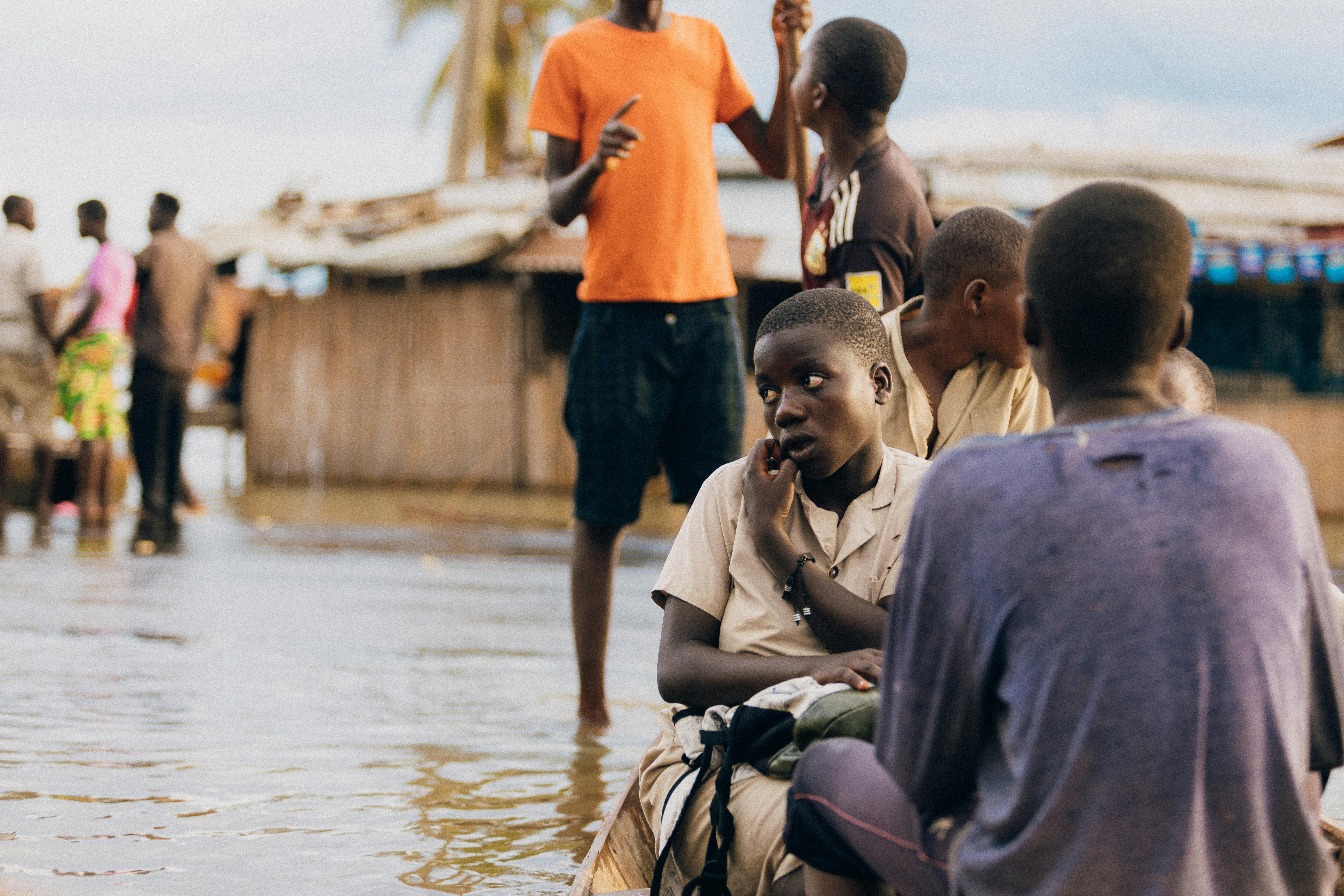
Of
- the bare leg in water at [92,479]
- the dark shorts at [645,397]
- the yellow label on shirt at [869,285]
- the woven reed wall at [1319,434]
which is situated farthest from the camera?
the woven reed wall at [1319,434]

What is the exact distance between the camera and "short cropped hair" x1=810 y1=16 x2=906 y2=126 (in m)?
3.36

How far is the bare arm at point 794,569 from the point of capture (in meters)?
2.12

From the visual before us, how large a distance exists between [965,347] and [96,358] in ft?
23.0

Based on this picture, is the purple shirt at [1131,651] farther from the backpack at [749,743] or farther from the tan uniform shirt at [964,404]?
the tan uniform shirt at [964,404]

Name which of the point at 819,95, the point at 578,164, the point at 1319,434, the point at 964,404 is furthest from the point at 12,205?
the point at 1319,434

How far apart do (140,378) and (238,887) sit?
20.9 feet

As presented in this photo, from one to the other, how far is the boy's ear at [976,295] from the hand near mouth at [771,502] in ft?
2.45

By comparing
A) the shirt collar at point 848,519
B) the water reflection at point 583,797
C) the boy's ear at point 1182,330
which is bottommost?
the water reflection at point 583,797

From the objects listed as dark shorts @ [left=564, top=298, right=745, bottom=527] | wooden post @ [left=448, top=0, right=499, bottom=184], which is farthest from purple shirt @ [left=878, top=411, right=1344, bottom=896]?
wooden post @ [left=448, top=0, right=499, bottom=184]

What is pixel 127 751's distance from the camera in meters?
3.35

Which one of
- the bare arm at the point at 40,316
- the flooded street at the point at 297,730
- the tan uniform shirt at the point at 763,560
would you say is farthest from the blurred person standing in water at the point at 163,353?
the tan uniform shirt at the point at 763,560

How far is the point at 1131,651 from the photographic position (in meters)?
1.33

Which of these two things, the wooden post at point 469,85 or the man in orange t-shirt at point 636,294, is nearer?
the man in orange t-shirt at point 636,294

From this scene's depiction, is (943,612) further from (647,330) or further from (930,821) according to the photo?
(647,330)
